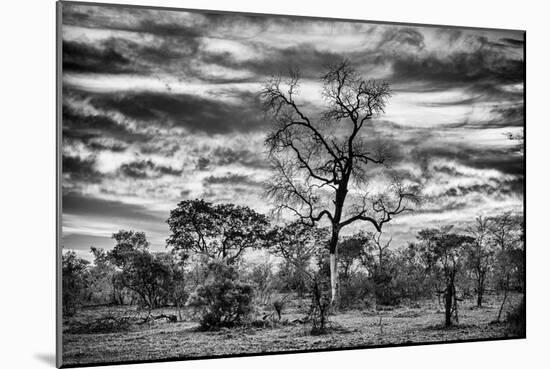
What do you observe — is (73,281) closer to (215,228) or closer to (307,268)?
(215,228)

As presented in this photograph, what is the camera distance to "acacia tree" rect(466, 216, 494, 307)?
9.77 metres

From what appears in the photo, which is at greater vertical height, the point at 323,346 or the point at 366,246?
the point at 366,246

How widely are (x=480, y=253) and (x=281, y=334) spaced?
2.34 metres

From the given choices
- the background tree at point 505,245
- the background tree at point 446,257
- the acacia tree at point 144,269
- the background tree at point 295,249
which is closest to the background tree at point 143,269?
the acacia tree at point 144,269

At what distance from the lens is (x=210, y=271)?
882cm

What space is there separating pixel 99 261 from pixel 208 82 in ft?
6.41

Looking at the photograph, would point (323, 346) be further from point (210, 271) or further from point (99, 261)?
point (99, 261)

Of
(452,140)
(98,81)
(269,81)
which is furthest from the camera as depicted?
(452,140)

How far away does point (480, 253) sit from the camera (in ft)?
32.1

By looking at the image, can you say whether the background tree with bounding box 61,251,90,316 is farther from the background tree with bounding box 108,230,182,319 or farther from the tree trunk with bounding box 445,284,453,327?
the tree trunk with bounding box 445,284,453,327

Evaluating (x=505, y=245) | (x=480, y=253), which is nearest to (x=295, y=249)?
(x=480, y=253)

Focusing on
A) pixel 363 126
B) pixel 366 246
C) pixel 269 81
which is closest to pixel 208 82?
pixel 269 81

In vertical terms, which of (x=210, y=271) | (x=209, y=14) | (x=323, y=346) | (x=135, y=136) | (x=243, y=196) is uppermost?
(x=209, y=14)

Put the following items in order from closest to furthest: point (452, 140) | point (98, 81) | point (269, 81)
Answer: point (98, 81) → point (269, 81) → point (452, 140)
